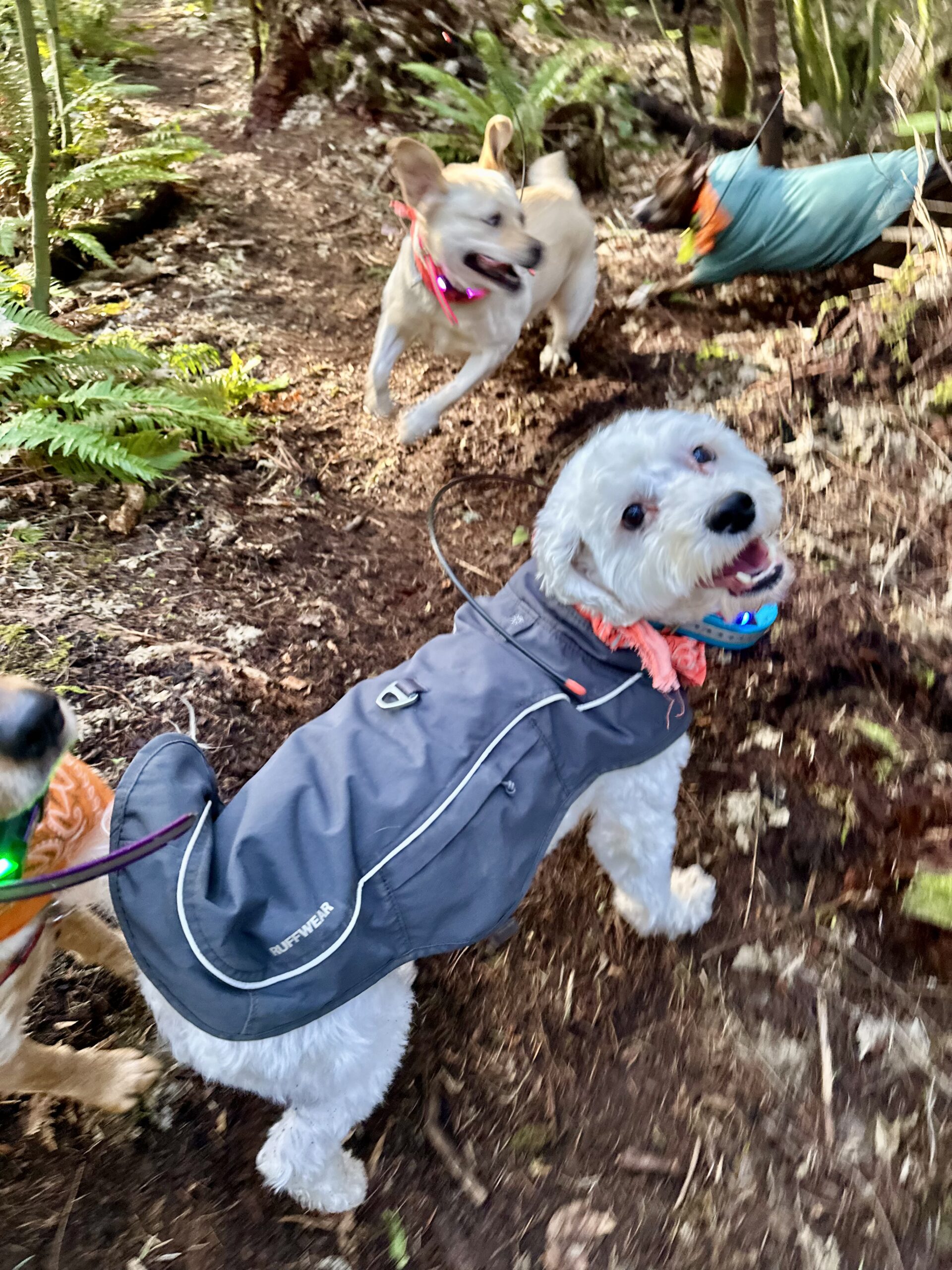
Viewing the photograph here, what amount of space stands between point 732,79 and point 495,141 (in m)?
3.44

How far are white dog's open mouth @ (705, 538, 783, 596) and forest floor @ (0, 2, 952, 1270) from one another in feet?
3.00

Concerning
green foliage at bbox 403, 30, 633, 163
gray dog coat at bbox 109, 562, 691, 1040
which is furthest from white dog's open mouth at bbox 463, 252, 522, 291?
gray dog coat at bbox 109, 562, 691, 1040

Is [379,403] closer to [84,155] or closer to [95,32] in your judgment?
[84,155]

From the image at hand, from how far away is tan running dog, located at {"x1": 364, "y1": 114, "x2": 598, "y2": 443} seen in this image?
4129 millimetres

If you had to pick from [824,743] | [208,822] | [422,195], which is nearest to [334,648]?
[208,822]

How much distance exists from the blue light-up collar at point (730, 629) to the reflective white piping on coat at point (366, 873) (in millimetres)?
245

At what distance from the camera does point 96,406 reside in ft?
12.4

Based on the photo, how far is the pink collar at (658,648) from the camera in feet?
7.14

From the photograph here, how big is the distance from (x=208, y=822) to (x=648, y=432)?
1692mm

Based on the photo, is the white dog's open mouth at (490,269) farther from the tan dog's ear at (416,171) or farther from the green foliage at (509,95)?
the green foliage at (509,95)

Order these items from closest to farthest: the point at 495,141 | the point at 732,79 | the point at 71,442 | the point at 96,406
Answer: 1. the point at 71,442
2. the point at 96,406
3. the point at 495,141
4. the point at 732,79

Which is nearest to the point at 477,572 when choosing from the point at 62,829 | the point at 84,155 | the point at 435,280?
the point at 435,280

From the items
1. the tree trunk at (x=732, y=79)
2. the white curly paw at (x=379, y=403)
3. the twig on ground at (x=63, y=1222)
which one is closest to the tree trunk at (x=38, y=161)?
the white curly paw at (x=379, y=403)

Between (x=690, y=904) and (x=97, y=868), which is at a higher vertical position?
(x=97, y=868)
